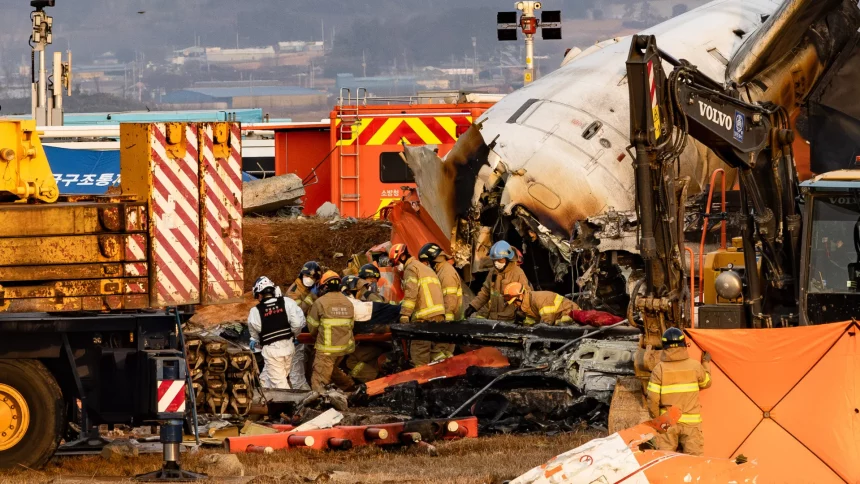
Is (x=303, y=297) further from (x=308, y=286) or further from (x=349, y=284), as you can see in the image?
(x=349, y=284)

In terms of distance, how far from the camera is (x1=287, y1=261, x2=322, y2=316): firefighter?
18297mm

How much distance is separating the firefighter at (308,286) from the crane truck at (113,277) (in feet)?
19.3

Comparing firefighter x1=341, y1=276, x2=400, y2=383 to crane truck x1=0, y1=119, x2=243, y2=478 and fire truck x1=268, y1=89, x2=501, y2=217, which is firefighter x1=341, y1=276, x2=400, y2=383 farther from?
fire truck x1=268, y1=89, x2=501, y2=217

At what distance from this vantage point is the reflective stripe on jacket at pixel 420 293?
17.5 m

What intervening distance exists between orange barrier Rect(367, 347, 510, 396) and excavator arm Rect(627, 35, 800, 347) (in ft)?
10.1

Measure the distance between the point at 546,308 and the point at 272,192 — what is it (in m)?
12.5

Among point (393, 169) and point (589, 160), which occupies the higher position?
point (589, 160)

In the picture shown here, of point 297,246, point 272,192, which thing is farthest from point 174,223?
point 272,192

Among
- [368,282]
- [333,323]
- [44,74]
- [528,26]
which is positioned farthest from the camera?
[44,74]

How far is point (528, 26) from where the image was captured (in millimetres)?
30172

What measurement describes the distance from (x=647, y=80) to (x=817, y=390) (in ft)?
9.58

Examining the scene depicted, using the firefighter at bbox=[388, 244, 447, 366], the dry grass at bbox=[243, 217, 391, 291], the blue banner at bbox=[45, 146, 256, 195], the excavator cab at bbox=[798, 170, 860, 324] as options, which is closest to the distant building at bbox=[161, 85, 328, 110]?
the blue banner at bbox=[45, 146, 256, 195]

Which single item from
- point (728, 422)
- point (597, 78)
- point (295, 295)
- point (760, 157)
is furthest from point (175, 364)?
point (597, 78)

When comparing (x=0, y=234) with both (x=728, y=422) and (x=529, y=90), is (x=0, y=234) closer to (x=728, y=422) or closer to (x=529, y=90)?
(x=728, y=422)
